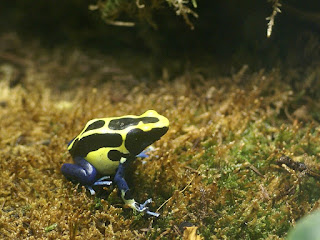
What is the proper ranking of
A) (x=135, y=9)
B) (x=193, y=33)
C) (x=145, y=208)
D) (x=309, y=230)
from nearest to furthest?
(x=309, y=230) < (x=145, y=208) < (x=135, y=9) < (x=193, y=33)

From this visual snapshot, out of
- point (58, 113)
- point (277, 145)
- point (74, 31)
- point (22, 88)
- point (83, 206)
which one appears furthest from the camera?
point (74, 31)

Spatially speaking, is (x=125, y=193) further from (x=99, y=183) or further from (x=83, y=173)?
(x=83, y=173)

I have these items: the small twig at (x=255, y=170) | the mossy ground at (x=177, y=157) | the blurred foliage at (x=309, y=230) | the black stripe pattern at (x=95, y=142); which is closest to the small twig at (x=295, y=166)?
the mossy ground at (x=177, y=157)

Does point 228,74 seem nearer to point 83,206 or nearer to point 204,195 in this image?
point 204,195

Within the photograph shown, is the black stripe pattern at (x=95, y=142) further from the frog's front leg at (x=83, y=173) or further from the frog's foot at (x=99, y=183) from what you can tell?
the frog's foot at (x=99, y=183)

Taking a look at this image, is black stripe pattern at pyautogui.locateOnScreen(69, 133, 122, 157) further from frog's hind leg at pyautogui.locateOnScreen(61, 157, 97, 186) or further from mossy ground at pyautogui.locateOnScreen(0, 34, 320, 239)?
mossy ground at pyautogui.locateOnScreen(0, 34, 320, 239)

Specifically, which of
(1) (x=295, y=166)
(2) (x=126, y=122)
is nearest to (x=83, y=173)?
(2) (x=126, y=122)

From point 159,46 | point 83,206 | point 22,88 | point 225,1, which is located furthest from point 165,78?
point 83,206
